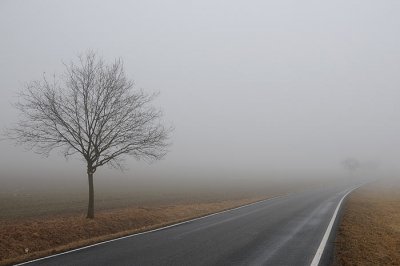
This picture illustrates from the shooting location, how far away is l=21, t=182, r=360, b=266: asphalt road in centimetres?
1164

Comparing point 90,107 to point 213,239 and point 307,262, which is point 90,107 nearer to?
point 213,239

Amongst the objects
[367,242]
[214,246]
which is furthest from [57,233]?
[367,242]

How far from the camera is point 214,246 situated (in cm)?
1392

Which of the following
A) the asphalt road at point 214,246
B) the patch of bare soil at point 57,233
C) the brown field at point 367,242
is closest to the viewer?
the asphalt road at point 214,246

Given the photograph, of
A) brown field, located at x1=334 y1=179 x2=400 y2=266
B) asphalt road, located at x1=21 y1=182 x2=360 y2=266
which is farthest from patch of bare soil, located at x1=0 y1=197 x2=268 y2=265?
brown field, located at x1=334 y1=179 x2=400 y2=266

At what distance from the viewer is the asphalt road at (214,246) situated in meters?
11.6

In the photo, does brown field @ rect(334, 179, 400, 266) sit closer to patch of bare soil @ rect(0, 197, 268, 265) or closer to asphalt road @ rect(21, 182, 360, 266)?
asphalt road @ rect(21, 182, 360, 266)

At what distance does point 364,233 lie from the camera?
58.6 feet

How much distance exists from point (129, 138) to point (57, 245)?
761 centimetres

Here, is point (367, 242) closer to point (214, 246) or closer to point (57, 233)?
point (214, 246)

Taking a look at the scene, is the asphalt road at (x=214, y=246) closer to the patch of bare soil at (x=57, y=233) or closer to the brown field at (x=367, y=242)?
the brown field at (x=367, y=242)

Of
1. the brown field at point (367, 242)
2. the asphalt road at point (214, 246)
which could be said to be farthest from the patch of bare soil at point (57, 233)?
the brown field at point (367, 242)

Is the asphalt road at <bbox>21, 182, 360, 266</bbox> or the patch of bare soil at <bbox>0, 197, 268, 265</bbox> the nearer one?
the asphalt road at <bbox>21, 182, 360, 266</bbox>

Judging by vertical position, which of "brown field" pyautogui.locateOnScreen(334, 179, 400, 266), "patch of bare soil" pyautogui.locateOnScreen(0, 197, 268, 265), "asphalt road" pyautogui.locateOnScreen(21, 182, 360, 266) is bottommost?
"brown field" pyautogui.locateOnScreen(334, 179, 400, 266)
